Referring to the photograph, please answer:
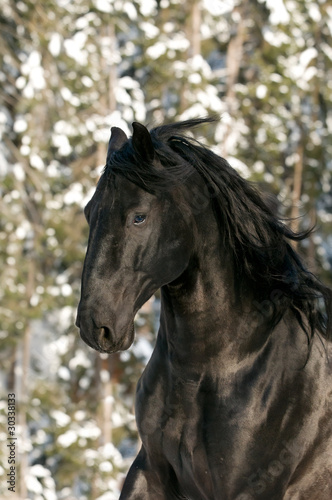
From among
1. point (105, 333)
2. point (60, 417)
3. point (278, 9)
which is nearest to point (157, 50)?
point (278, 9)

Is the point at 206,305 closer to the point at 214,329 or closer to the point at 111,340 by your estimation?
the point at 214,329

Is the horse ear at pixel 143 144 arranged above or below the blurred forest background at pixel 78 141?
above

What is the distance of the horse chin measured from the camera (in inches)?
107

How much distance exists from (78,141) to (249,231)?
8383 millimetres

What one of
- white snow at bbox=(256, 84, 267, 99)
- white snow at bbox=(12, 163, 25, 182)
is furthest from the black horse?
white snow at bbox=(256, 84, 267, 99)

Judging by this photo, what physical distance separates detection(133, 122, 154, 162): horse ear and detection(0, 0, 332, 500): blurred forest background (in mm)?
6892

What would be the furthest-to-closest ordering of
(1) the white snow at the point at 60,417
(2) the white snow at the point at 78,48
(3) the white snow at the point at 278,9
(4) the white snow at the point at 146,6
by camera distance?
(1) the white snow at the point at 60,417, (4) the white snow at the point at 146,6, (2) the white snow at the point at 78,48, (3) the white snow at the point at 278,9

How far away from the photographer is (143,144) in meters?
2.94

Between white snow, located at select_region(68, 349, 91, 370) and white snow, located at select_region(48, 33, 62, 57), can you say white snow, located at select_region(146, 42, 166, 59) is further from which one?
white snow, located at select_region(68, 349, 91, 370)

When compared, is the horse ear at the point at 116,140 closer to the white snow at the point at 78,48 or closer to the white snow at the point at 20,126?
the white snow at the point at 78,48

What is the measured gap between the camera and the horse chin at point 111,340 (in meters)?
2.71

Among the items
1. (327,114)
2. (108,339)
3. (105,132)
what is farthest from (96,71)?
(108,339)

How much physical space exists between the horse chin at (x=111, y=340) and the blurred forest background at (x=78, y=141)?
23.6 feet

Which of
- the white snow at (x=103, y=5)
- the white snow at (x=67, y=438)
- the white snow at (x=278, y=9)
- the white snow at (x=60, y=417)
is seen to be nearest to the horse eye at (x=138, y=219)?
the white snow at (x=278, y=9)
